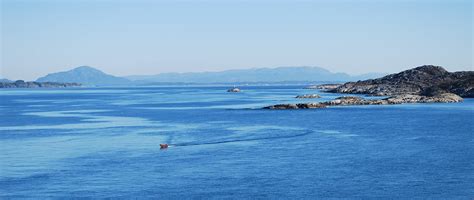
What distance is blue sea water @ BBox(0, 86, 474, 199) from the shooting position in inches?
1459

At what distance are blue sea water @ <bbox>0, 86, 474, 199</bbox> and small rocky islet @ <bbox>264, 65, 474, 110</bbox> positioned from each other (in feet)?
126

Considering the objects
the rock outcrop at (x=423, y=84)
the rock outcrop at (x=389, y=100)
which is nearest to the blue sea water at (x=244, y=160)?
the rock outcrop at (x=389, y=100)

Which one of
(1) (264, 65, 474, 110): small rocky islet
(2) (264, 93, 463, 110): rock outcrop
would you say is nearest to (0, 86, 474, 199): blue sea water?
(2) (264, 93, 463, 110): rock outcrop

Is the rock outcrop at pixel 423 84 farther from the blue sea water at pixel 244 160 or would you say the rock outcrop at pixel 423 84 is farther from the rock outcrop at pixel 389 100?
the blue sea water at pixel 244 160

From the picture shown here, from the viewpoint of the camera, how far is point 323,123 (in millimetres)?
77688

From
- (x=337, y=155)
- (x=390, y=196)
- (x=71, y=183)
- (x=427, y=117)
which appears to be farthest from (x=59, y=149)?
(x=427, y=117)

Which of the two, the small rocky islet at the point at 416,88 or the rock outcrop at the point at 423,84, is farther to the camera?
the rock outcrop at the point at 423,84

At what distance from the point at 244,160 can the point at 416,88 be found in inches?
4480

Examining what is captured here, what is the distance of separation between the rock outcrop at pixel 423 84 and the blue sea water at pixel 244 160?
6465 cm

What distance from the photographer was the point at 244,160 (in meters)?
47.4

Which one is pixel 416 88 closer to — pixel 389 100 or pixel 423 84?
pixel 423 84

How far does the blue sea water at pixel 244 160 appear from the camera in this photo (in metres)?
37.1

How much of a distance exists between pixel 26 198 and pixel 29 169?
30.5ft

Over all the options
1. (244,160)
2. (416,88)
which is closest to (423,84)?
(416,88)
